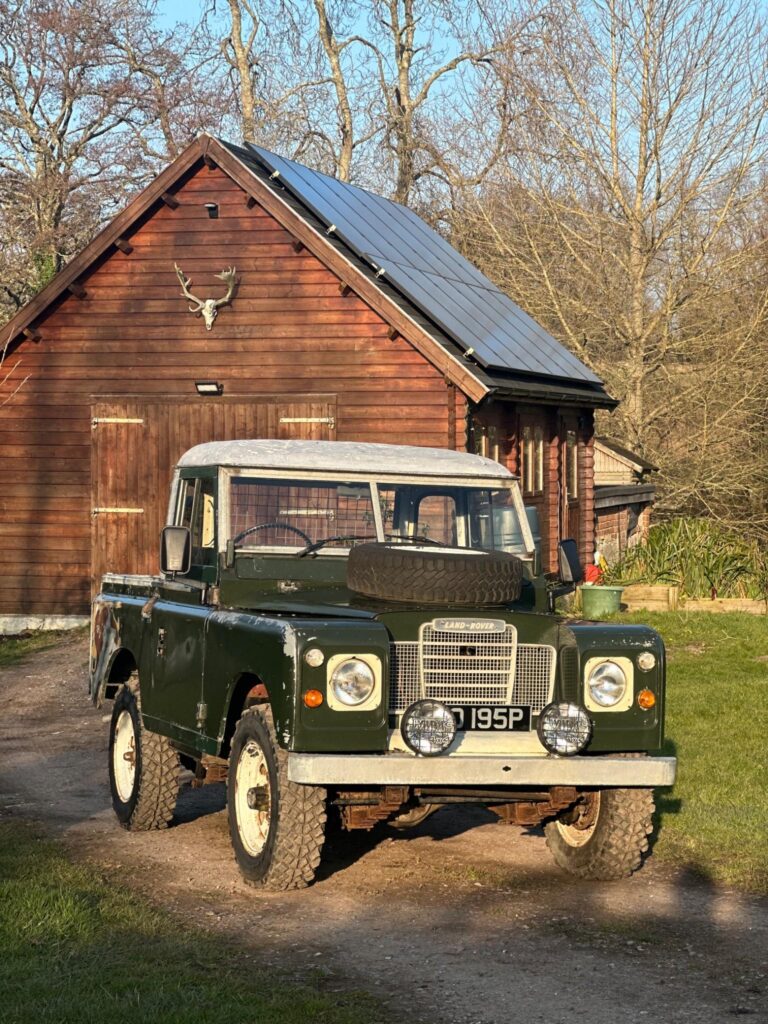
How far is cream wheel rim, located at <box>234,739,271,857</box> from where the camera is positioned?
24.1 ft

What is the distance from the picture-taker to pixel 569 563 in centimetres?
846

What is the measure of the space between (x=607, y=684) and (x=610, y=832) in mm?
758

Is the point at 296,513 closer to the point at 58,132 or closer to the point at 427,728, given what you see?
the point at 427,728

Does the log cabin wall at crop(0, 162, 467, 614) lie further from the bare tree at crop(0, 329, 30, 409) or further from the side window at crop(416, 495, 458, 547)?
the side window at crop(416, 495, 458, 547)

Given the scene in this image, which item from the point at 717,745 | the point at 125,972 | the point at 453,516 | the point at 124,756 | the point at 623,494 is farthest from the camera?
the point at 623,494

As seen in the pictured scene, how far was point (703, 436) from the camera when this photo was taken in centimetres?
2762

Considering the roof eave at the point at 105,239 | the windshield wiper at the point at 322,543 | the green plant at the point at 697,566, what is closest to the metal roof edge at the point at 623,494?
the green plant at the point at 697,566

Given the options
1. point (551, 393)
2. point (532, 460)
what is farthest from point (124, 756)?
point (532, 460)

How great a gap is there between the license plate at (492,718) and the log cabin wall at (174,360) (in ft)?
40.7

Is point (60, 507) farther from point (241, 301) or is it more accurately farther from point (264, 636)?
point (264, 636)

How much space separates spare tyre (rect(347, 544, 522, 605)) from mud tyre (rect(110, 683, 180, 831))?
1629 millimetres

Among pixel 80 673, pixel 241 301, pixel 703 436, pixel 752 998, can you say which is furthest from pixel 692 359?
pixel 752 998

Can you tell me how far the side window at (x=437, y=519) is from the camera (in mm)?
8609

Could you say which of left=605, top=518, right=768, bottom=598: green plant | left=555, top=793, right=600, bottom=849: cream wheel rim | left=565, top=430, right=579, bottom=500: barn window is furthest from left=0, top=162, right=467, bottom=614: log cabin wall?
left=555, top=793, right=600, bottom=849: cream wheel rim
